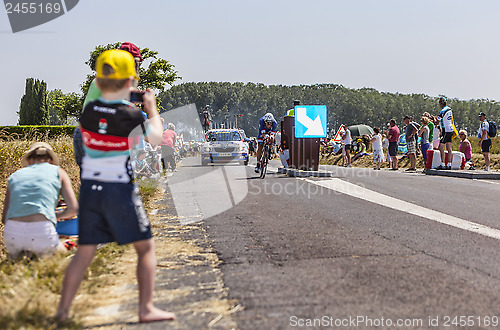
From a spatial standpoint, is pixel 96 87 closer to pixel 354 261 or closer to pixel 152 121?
pixel 152 121

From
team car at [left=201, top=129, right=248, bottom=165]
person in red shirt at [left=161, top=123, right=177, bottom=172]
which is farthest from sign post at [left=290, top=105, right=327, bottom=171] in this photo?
team car at [left=201, top=129, right=248, bottom=165]

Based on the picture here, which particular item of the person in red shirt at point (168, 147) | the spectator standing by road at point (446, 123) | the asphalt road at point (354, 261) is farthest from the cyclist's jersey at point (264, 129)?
the asphalt road at point (354, 261)

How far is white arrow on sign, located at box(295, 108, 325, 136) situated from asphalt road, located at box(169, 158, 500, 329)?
21.1 feet

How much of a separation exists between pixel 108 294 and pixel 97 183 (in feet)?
3.55

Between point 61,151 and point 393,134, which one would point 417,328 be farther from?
point 393,134

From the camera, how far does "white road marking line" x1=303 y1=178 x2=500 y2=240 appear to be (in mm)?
6555

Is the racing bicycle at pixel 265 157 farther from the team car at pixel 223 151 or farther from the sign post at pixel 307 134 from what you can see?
the team car at pixel 223 151

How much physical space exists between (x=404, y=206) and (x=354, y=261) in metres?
4.29

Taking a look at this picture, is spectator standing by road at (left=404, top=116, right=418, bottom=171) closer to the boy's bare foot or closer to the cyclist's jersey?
the cyclist's jersey

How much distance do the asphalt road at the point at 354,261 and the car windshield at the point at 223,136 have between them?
17.0 meters

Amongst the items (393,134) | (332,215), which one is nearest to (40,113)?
(393,134)

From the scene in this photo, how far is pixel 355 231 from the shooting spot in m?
6.39

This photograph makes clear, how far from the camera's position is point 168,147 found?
761 inches

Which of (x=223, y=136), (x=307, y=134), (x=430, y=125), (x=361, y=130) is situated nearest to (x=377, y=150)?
(x=430, y=125)
